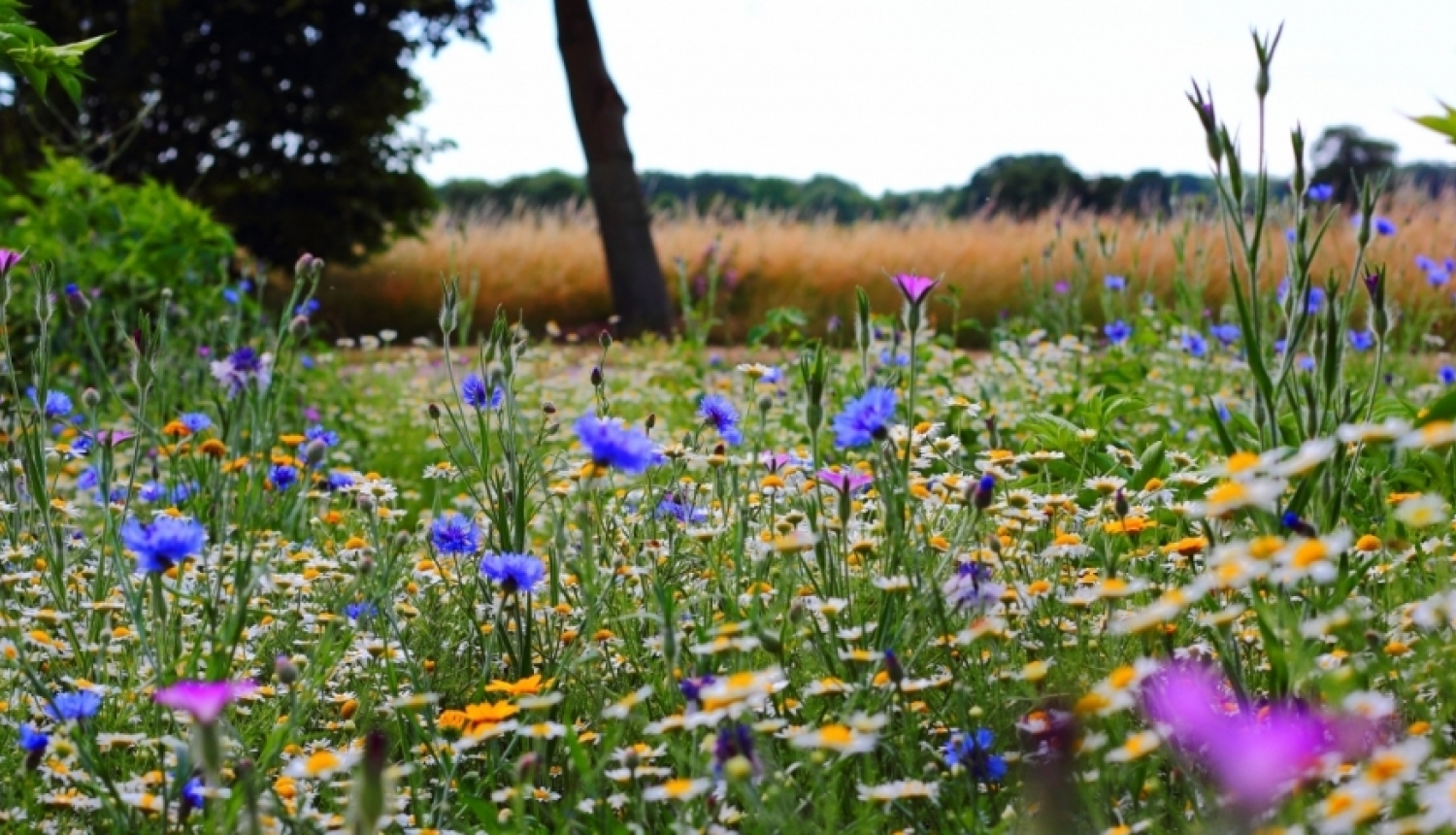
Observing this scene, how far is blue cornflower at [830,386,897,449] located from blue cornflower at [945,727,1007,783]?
0.40 metres

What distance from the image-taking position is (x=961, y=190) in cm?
5153

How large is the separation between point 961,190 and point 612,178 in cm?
4163

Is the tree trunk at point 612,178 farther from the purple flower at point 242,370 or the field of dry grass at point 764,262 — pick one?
the purple flower at point 242,370

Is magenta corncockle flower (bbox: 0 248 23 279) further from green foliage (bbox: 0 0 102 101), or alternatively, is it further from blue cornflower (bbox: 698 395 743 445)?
blue cornflower (bbox: 698 395 743 445)

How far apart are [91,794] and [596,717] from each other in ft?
2.29

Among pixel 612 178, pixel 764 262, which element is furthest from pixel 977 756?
pixel 764 262

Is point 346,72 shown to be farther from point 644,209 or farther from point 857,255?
point 857,255

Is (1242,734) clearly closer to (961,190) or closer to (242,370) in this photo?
(242,370)

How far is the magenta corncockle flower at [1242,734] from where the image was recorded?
4.19 feet

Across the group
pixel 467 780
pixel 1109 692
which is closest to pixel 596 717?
pixel 467 780

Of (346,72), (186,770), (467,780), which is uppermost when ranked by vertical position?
(346,72)

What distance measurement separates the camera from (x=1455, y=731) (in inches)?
69.2

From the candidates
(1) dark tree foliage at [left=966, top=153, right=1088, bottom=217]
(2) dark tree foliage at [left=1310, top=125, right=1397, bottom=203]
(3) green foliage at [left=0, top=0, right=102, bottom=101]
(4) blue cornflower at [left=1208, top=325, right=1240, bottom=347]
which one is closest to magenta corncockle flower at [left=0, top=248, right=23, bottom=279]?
(3) green foliage at [left=0, top=0, right=102, bottom=101]

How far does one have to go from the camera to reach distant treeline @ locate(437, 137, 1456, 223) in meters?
15.2
